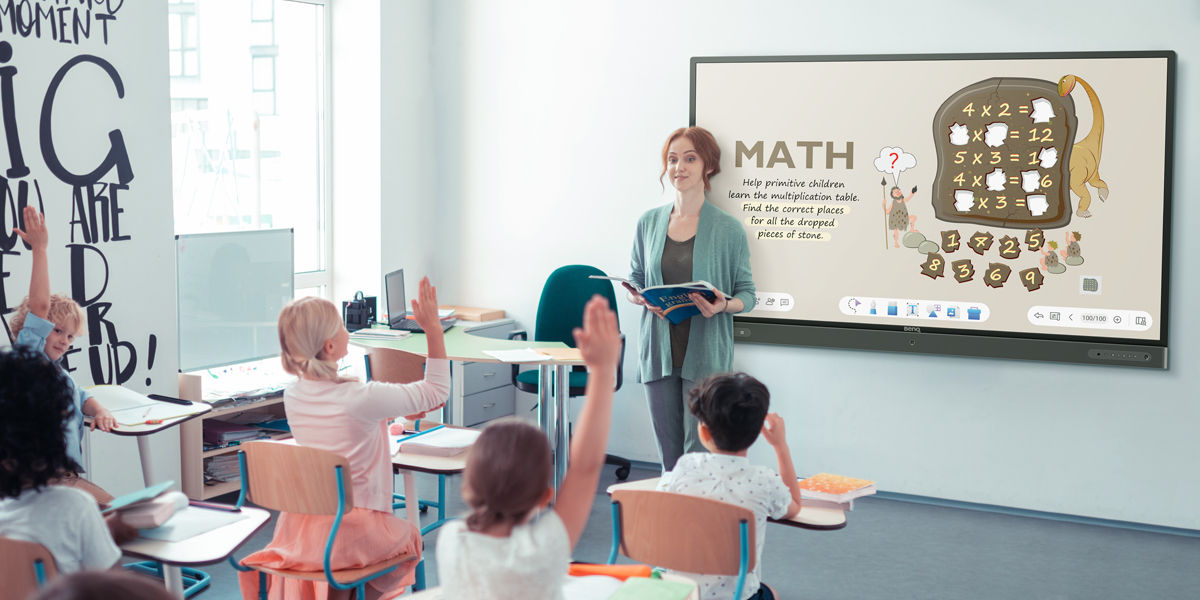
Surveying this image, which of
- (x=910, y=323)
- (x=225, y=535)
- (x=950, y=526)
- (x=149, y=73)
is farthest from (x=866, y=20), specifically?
(x=225, y=535)

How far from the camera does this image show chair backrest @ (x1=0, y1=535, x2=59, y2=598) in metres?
1.78

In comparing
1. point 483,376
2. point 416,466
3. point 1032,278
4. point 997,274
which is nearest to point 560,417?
point 483,376

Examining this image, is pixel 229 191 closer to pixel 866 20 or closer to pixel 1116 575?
pixel 866 20

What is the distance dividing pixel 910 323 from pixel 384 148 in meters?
2.88

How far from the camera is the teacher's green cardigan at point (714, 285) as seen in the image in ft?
13.3

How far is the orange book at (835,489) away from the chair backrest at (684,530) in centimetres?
36

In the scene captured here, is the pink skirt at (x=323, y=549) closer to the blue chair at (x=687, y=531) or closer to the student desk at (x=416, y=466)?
the student desk at (x=416, y=466)

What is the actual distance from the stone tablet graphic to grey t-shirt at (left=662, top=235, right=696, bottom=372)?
1.28 metres

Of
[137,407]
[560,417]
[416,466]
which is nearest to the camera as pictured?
[416,466]

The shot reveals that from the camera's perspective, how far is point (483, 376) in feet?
17.6

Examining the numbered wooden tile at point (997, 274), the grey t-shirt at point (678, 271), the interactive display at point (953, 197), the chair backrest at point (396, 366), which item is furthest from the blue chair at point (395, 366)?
the numbered wooden tile at point (997, 274)

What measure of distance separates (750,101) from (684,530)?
121 inches

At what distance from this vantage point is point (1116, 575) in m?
3.85

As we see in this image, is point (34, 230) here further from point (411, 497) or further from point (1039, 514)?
point (1039, 514)
